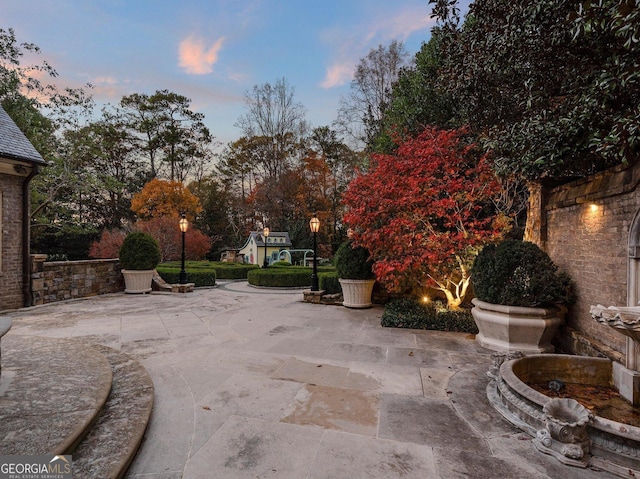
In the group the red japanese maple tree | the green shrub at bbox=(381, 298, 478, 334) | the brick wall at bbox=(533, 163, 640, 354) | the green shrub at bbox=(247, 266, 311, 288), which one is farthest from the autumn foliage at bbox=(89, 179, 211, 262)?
the brick wall at bbox=(533, 163, 640, 354)

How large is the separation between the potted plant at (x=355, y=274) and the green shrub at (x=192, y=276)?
734 cm

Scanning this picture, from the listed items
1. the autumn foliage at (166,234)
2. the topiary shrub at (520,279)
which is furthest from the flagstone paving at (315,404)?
the autumn foliage at (166,234)

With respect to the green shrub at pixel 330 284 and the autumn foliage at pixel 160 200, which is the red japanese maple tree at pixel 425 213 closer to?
the green shrub at pixel 330 284

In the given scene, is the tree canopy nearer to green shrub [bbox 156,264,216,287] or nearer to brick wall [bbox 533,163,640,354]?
brick wall [bbox 533,163,640,354]

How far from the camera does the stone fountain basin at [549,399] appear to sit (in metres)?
1.99

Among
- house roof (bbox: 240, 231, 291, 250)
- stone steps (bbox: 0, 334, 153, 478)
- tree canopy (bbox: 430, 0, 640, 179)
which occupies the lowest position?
stone steps (bbox: 0, 334, 153, 478)

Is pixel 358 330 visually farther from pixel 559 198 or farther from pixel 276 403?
pixel 559 198

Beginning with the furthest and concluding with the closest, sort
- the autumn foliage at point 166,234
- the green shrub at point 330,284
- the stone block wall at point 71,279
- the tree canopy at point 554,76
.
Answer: the autumn foliage at point 166,234, the green shrub at point 330,284, the stone block wall at point 71,279, the tree canopy at point 554,76

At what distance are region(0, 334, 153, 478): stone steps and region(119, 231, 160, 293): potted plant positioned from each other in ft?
19.7

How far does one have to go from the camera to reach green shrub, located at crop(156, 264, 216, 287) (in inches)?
472

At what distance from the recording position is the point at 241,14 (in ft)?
28.0

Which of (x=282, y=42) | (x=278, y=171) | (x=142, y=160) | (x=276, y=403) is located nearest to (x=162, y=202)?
(x=142, y=160)

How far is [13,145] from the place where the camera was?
23.3ft

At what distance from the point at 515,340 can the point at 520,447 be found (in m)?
2.42
